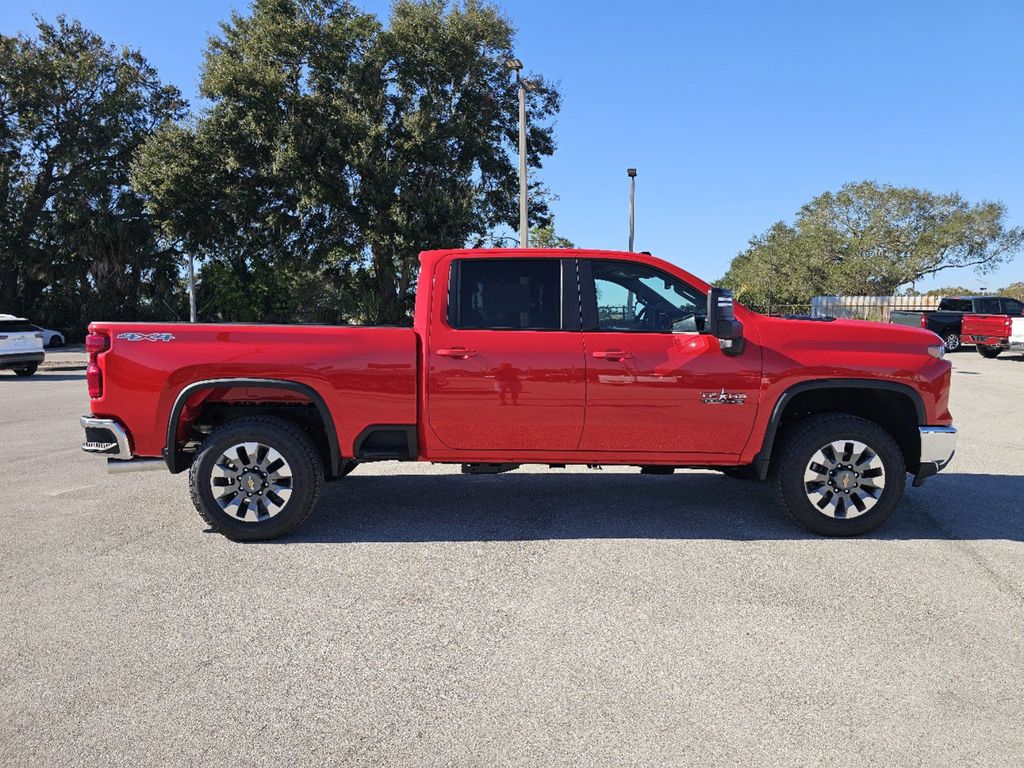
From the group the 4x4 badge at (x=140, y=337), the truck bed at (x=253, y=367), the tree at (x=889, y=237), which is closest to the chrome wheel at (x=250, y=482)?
the truck bed at (x=253, y=367)

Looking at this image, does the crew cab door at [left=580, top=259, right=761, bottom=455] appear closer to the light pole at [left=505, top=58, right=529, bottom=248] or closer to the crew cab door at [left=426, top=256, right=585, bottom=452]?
the crew cab door at [left=426, top=256, right=585, bottom=452]

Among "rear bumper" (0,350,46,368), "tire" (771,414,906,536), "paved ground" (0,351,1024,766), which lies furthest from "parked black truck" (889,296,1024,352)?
"rear bumper" (0,350,46,368)

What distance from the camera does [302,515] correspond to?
5.08m

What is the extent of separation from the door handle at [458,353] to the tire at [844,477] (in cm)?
227

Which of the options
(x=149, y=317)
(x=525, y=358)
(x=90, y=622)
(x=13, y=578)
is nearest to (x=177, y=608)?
(x=90, y=622)

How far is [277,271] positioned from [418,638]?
1137 inches

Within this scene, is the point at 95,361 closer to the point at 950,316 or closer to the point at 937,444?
the point at 937,444

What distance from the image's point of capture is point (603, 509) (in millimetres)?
5883

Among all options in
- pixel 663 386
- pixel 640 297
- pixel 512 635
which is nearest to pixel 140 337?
pixel 512 635

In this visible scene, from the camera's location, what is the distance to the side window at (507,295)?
5.20m

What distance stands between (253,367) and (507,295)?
1774mm

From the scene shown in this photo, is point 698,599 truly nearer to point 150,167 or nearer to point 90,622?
point 90,622

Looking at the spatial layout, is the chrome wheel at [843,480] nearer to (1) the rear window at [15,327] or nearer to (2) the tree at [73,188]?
(1) the rear window at [15,327]

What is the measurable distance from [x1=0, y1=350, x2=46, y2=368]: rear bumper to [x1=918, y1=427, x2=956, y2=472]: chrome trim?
19.5 meters
